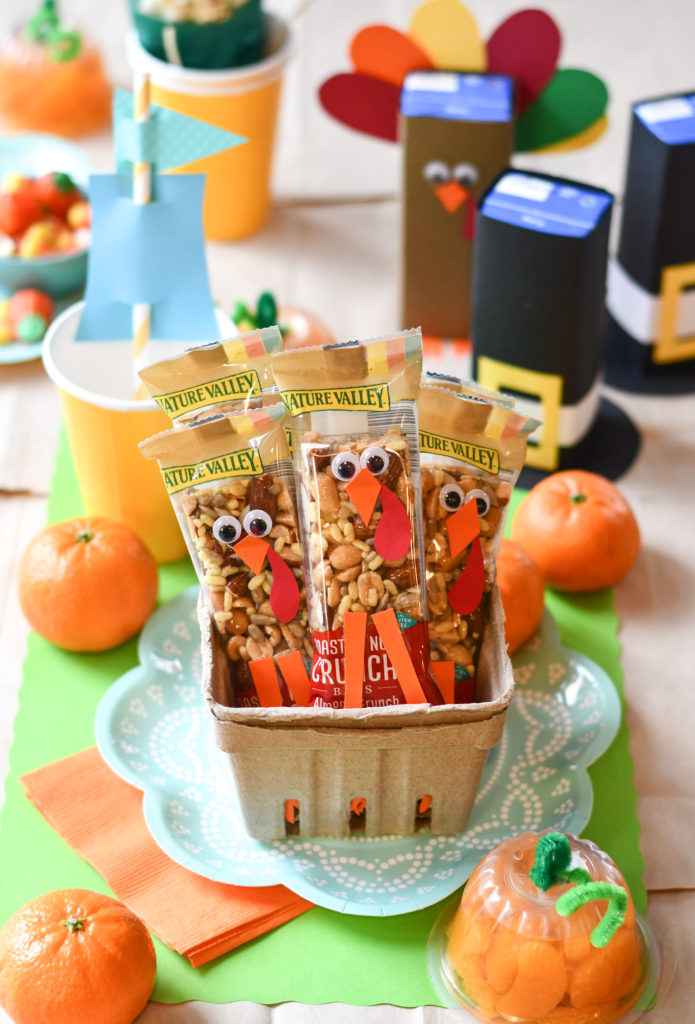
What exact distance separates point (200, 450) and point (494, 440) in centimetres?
19

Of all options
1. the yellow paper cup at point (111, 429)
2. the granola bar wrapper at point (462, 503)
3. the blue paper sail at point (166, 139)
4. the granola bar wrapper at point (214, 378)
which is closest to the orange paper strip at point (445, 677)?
the granola bar wrapper at point (462, 503)

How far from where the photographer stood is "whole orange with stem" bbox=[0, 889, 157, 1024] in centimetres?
70

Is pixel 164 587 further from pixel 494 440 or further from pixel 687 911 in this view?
pixel 687 911

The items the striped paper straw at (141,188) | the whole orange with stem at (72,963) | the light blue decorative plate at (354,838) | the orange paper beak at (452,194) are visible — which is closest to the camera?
the whole orange with stem at (72,963)

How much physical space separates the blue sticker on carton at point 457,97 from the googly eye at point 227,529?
1.94 ft

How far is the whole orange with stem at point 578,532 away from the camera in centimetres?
100

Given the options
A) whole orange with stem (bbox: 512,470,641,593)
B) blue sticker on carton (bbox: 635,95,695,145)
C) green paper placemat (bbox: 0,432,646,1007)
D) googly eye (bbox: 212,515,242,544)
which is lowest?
green paper placemat (bbox: 0,432,646,1007)

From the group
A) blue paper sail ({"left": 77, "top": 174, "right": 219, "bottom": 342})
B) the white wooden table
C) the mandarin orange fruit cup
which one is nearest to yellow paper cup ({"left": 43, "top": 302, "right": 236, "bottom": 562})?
blue paper sail ({"left": 77, "top": 174, "right": 219, "bottom": 342})

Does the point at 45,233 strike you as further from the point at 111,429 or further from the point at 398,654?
the point at 398,654

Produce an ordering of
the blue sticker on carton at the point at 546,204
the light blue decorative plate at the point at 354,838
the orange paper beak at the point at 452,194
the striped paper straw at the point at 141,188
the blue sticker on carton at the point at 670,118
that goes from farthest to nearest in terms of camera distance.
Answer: the orange paper beak at the point at 452,194 < the blue sticker on carton at the point at 670,118 < the blue sticker on carton at the point at 546,204 < the striped paper straw at the point at 141,188 < the light blue decorative plate at the point at 354,838

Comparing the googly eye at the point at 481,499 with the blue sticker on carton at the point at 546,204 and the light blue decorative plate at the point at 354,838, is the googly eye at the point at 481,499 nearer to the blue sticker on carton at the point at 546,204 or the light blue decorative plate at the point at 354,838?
the light blue decorative plate at the point at 354,838

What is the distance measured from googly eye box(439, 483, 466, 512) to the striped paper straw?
1.03ft

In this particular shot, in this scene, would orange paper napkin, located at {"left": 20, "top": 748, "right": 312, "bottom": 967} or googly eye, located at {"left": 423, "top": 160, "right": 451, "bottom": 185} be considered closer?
orange paper napkin, located at {"left": 20, "top": 748, "right": 312, "bottom": 967}

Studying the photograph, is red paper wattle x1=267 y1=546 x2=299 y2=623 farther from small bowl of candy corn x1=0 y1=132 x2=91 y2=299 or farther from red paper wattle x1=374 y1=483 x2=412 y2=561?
small bowl of candy corn x1=0 y1=132 x2=91 y2=299
